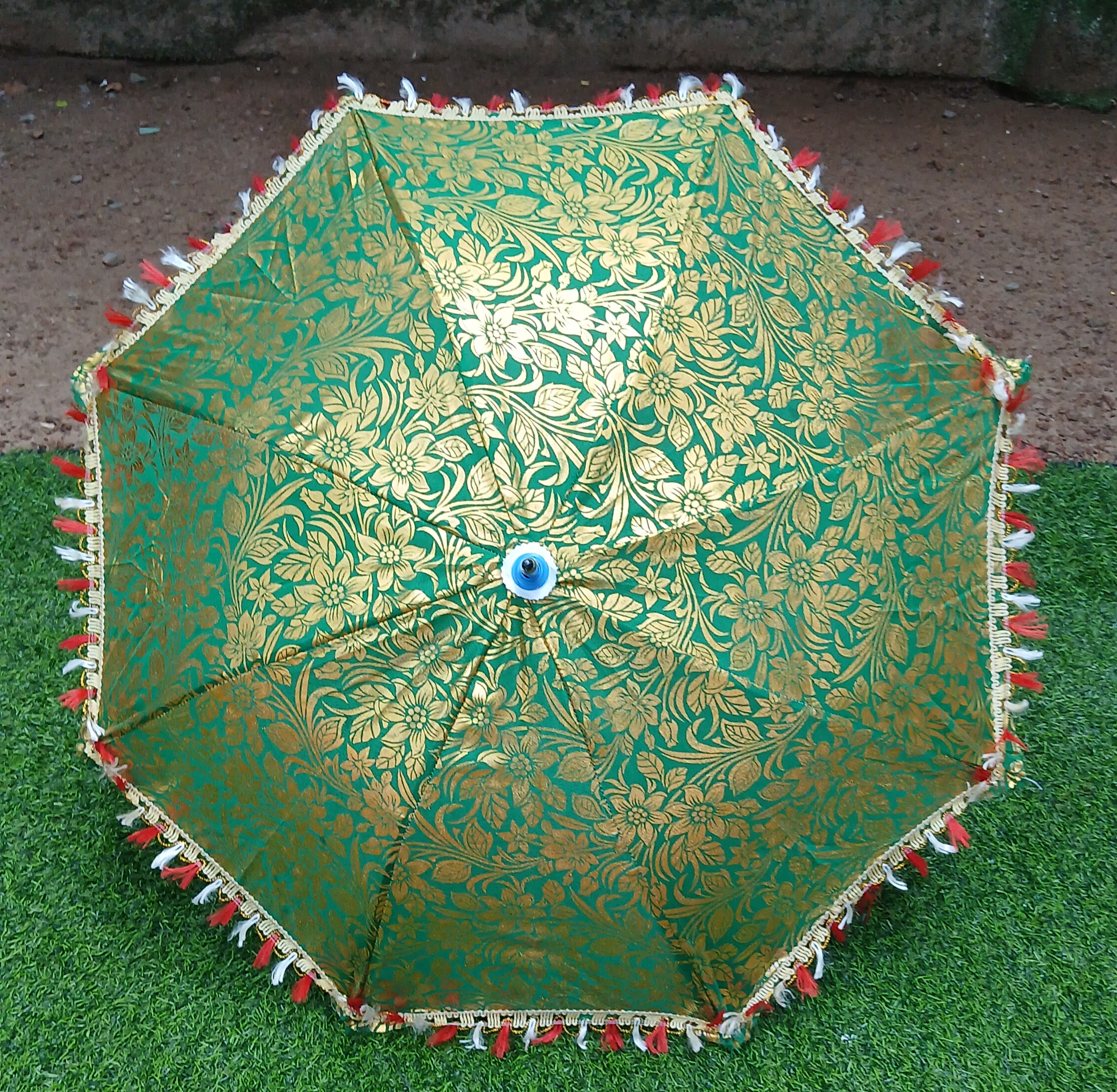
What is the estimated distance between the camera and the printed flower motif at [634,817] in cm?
190

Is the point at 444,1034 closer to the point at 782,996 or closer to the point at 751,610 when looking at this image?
the point at 782,996

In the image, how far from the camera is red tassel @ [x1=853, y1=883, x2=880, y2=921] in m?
2.27

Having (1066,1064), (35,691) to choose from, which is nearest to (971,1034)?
(1066,1064)

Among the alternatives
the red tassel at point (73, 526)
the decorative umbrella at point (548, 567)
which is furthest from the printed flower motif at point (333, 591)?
the red tassel at point (73, 526)

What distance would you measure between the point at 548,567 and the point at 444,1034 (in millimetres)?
1155

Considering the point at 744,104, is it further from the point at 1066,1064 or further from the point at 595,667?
the point at 1066,1064

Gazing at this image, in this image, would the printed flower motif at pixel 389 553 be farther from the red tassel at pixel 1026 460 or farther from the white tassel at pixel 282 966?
the red tassel at pixel 1026 460

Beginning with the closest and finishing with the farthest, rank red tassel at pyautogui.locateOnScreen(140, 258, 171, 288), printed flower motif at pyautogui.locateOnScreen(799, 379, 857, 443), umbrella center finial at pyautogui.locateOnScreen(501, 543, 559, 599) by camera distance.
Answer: umbrella center finial at pyautogui.locateOnScreen(501, 543, 559, 599)
printed flower motif at pyautogui.locateOnScreen(799, 379, 857, 443)
red tassel at pyautogui.locateOnScreen(140, 258, 171, 288)

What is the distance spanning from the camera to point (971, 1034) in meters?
2.50

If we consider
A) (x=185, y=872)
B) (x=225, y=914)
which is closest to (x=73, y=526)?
(x=185, y=872)

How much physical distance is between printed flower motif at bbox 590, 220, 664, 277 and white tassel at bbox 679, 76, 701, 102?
1.64ft

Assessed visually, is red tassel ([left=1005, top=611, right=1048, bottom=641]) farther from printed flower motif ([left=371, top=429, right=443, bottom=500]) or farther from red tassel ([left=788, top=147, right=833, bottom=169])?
printed flower motif ([left=371, top=429, right=443, bottom=500])

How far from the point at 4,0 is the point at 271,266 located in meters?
2.66

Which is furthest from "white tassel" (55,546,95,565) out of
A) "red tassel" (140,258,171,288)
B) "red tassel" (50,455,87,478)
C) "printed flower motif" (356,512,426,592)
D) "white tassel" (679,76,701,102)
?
"white tassel" (679,76,701,102)
